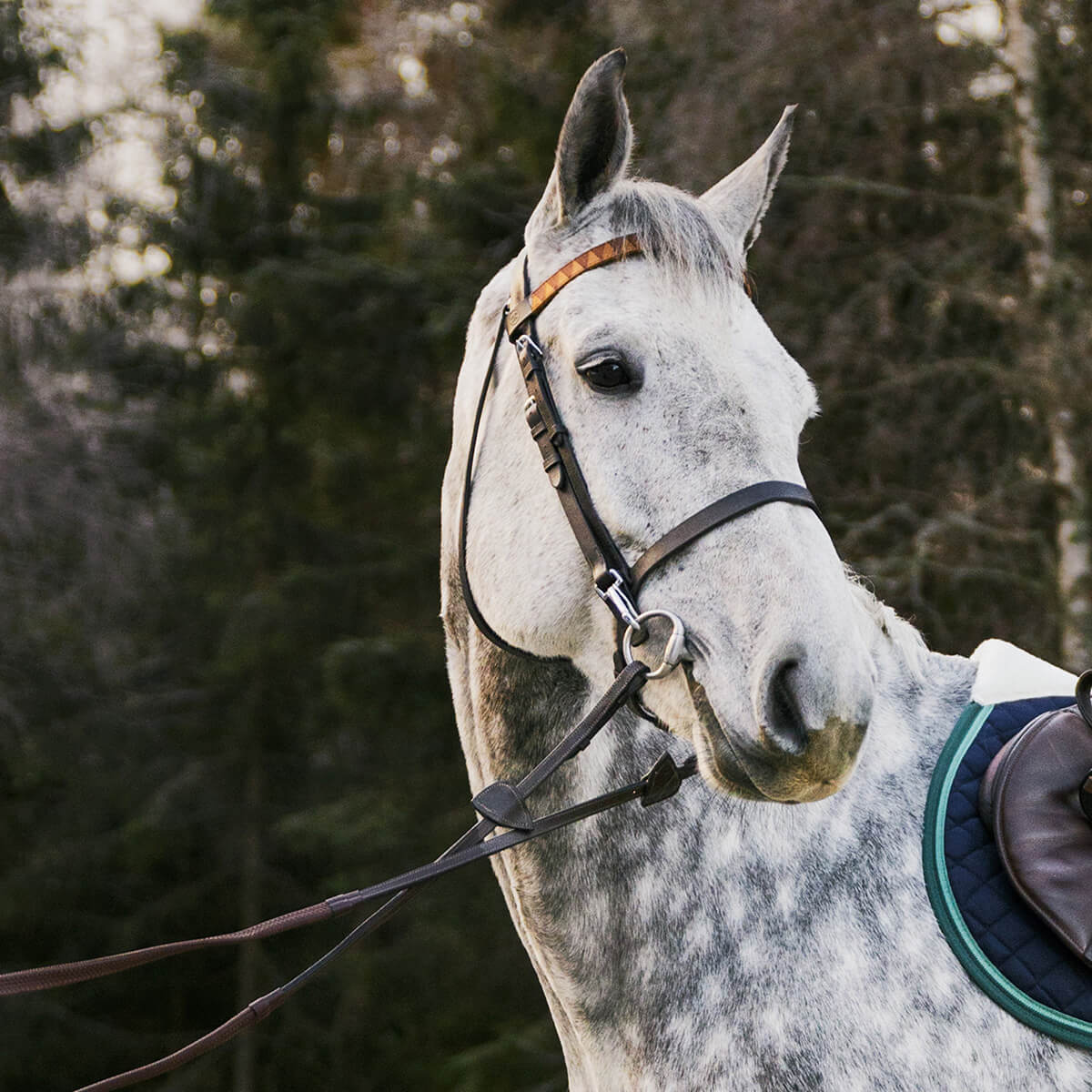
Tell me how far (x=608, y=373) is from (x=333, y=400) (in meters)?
8.43

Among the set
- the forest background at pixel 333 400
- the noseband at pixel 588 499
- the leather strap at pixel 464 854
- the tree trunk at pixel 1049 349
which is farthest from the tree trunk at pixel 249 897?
the noseband at pixel 588 499

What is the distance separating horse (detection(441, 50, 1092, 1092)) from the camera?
5.49 feet

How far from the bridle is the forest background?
15.3 feet

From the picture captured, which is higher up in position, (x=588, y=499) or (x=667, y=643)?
(x=588, y=499)

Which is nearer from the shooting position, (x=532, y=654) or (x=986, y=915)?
(x=986, y=915)

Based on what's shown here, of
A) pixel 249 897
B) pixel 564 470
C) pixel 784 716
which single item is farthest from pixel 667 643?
pixel 249 897

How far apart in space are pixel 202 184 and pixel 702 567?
10.2m

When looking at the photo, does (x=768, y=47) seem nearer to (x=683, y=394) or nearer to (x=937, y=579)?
(x=937, y=579)

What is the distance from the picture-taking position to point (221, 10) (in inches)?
401

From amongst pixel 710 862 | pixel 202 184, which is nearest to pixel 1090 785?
pixel 710 862

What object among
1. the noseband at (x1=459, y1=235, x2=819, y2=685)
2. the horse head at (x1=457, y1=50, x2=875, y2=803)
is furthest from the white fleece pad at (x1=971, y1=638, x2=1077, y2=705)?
the noseband at (x1=459, y1=235, x2=819, y2=685)

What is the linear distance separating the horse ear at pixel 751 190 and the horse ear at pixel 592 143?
9.7 inches

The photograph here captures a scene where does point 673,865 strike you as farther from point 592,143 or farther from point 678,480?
point 592,143

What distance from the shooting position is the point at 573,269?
77.7 inches
